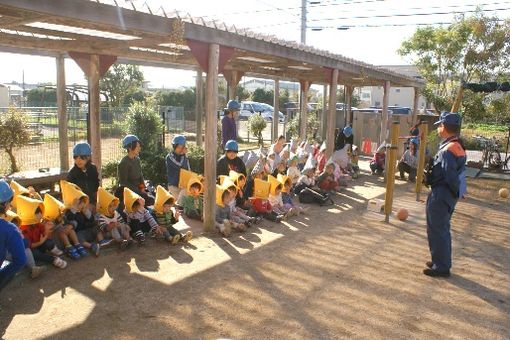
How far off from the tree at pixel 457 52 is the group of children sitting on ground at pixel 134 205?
1411 cm

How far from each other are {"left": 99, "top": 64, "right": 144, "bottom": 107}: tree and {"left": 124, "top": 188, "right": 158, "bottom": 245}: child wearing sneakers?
24.4m

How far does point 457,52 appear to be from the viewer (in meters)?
19.8

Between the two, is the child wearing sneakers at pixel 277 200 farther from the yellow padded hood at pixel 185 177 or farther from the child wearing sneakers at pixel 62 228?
the child wearing sneakers at pixel 62 228

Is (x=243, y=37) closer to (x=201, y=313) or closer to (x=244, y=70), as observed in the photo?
(x=201, y=313)

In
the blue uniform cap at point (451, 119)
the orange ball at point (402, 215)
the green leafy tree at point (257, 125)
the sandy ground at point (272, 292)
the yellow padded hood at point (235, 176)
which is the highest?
the blue uniform cap at point (451, 119)

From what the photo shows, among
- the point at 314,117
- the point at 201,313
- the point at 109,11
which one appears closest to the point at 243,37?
the point at 109,11

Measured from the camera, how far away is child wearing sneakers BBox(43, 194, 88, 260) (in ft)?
A: 17.2

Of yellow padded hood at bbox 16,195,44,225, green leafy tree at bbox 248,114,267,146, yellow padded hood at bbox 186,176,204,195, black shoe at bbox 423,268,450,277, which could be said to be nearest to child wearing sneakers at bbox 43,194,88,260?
yellow padded hood at bbox 16,195,44,225

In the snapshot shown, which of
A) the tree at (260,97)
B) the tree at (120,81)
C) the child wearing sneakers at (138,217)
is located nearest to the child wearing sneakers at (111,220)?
the child wearing sneakers at (138,217)

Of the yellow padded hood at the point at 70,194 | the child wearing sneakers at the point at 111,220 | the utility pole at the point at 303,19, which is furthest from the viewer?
the utility pole at the point at 303,19

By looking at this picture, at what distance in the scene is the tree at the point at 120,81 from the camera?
30.0 metres

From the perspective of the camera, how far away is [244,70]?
12109 mm

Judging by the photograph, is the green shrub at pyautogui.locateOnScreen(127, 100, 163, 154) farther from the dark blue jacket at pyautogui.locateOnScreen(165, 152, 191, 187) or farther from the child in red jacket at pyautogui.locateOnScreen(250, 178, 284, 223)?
the child in red jacket at pyautogui.locateOnScreen(250, 178, 284, 223)

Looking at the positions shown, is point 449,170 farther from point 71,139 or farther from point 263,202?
point 71,139
